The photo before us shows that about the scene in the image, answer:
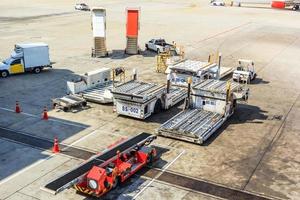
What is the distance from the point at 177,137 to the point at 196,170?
11.4 feet

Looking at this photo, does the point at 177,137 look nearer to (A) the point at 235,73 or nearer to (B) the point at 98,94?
(B) the point at 98,94

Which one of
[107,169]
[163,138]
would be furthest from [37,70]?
[107,169]

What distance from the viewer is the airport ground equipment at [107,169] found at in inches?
604

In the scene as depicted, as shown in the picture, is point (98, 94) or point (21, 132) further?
point (98, 94)

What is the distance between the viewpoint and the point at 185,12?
82.9 metres

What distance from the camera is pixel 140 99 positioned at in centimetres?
2359

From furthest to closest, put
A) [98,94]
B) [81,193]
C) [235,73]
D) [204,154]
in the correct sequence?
1. [235,73]
2. [98,94]
3. [204,154]
4. [81,193]

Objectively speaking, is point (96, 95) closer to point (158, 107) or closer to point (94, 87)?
point (94, 87)

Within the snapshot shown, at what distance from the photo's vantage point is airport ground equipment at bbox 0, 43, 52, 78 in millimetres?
33875

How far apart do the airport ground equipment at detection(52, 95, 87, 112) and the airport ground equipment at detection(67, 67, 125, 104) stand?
979 mm

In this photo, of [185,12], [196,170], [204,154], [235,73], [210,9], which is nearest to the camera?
[196,170]

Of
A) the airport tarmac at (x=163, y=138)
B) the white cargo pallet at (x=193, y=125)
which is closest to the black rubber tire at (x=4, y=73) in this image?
the airport tarmac at (x=163, y=138)

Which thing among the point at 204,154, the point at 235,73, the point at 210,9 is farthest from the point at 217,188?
the point at 210,9

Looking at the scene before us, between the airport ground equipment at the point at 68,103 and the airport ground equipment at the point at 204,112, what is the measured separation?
22.2ft
